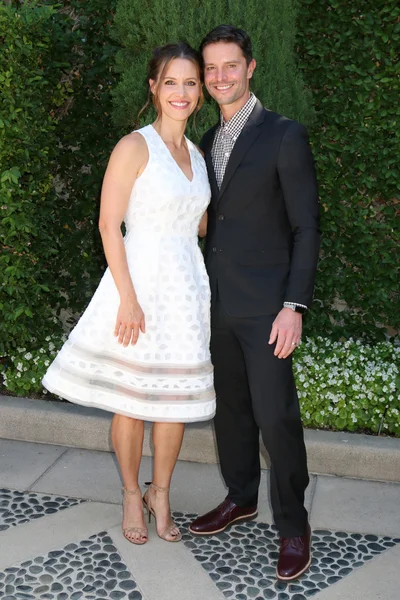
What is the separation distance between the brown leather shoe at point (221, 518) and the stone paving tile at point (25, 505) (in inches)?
26.2

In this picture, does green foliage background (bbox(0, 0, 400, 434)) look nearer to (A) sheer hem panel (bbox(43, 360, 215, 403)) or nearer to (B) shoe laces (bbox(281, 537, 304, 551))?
(B) shoe laces (bbox(281, 537, 304, 551))

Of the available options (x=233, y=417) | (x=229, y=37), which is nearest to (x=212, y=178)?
(x=229, y=37)

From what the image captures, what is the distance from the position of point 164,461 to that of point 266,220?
1160mm

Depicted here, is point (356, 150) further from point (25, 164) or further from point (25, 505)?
point (25, 505)

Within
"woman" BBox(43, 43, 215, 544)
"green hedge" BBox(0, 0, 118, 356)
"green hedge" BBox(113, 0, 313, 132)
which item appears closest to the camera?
"woman" BBox(43, 43, 215, 544)

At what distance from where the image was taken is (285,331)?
2807mm

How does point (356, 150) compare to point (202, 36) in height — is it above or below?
below

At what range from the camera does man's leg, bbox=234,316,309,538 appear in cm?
288

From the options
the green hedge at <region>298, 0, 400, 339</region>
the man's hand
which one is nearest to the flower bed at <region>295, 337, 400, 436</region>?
the green hedge at <region>298, 0, 400, 339</region>

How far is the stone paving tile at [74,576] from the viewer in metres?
2.85

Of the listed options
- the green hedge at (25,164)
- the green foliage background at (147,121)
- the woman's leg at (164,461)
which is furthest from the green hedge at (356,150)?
the woman's leg at (164,461)

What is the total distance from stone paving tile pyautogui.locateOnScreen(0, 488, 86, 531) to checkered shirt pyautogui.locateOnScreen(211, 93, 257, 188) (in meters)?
1.79

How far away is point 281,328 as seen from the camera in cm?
281

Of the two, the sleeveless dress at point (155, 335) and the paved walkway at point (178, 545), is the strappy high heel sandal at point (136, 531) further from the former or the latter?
the sleeveless dress at point (155, 335)
